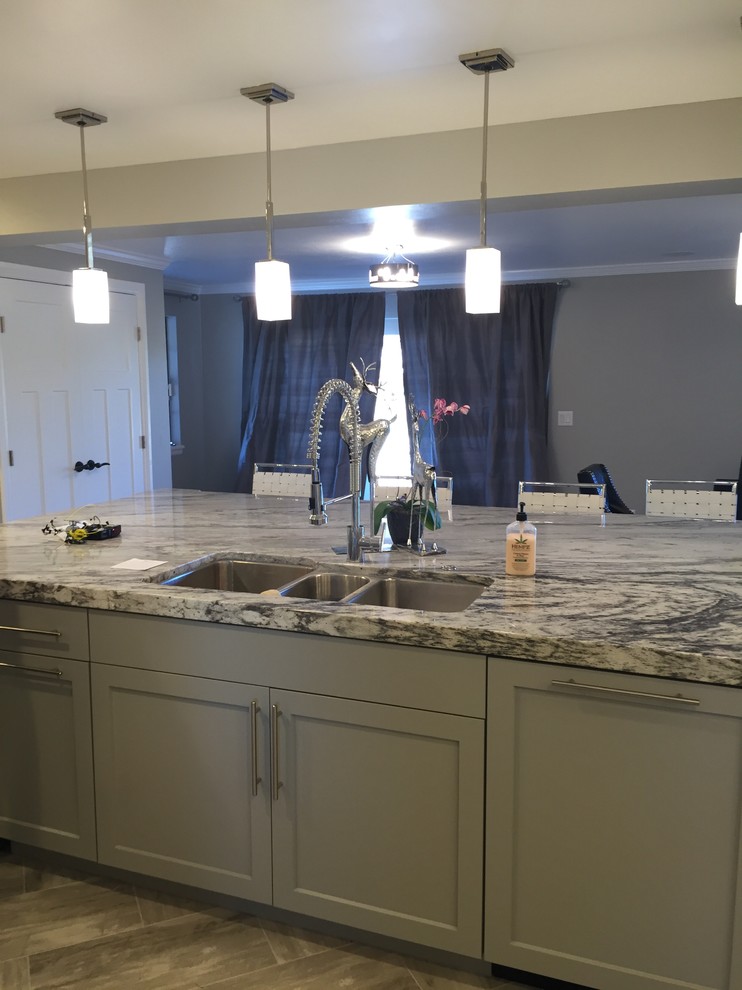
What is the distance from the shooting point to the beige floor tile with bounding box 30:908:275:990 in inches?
79.2

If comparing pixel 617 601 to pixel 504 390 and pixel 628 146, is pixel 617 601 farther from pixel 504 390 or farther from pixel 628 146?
pixel 504 390

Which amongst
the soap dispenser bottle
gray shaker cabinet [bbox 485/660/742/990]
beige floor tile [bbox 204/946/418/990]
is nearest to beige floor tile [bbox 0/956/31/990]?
beige floor tile [bbox 204/946/418/990]

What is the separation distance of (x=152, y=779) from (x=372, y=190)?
6.61ft

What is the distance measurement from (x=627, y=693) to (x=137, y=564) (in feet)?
4.70

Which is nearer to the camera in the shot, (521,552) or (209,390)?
(521,552)

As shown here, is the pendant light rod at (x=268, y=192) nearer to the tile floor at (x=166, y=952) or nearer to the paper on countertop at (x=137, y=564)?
the paper on countertop at (x=137, y=564)

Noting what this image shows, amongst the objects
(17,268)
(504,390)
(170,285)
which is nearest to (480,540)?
(17,268)

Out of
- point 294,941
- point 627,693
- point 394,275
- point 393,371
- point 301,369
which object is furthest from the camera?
point 301,369

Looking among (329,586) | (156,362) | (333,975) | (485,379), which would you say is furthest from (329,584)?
(485,379)

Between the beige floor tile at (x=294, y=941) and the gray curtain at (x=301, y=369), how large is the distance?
4.98 metres

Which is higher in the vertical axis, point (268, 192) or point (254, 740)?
point (268, 192)

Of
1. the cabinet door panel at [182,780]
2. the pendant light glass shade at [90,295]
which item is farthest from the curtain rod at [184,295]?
the cabinet door panel at [182,780]

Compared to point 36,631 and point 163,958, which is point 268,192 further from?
point 163,958

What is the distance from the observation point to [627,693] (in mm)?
1712
